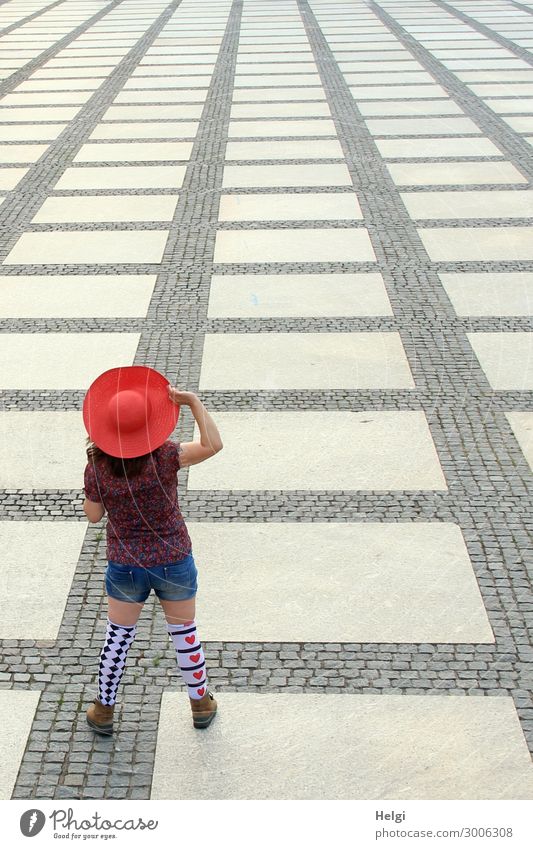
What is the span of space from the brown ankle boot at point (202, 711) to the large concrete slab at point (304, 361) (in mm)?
3230

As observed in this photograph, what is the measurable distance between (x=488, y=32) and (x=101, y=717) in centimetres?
2142

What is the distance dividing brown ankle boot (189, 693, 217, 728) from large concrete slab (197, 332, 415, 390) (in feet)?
10.6

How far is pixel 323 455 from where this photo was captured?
598 centimetres

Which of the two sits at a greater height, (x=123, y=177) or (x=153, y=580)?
(x=153, y=580)

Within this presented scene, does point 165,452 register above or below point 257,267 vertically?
above

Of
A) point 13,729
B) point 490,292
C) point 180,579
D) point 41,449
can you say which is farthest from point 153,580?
point 490,292

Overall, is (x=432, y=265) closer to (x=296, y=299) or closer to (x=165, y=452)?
(x=296, y=299)

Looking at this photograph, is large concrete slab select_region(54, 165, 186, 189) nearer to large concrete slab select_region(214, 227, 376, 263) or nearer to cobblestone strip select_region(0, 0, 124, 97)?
large concrete slab select_region(214, 227, 376, 263)

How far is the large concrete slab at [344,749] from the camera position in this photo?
3.70 metres

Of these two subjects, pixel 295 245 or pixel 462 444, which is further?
pixel 295 245

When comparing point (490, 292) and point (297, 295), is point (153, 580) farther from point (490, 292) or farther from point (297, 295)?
point (490, 292)

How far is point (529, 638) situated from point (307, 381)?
295 cm

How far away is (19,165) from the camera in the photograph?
12531mm
